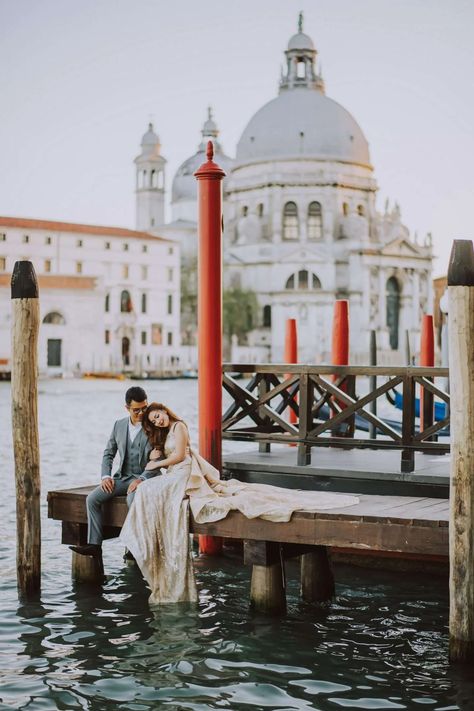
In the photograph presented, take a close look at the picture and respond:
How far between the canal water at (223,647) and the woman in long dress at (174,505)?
10.4 inches

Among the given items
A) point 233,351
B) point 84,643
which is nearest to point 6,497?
point 84,643

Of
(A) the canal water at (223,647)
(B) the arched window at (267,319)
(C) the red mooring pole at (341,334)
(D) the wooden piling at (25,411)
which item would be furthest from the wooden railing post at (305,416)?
(B) the arched window at (267,319)

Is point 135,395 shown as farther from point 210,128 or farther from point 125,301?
point 210,128

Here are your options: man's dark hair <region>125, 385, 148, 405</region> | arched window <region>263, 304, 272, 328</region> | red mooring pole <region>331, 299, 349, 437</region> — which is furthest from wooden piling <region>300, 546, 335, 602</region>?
arched window <region>263, 304, 272, 328</region>

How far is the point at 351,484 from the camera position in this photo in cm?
868

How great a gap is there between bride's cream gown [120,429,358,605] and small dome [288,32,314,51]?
76.5 metres

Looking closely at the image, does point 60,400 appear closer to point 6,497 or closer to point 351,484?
point 6,497

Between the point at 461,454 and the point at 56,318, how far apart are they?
2295 inches

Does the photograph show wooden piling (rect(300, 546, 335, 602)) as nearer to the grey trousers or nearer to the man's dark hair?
the grey trousers

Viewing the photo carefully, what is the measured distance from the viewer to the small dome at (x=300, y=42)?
80875 millimetres

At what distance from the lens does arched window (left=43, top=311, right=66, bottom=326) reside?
207ft

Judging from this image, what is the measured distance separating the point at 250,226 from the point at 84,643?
231 ft

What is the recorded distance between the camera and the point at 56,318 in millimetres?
63406

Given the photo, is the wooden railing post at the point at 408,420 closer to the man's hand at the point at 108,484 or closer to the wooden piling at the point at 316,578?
the wooden piling at the point at 316,578
